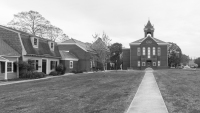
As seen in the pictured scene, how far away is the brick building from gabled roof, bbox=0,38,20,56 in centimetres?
3746

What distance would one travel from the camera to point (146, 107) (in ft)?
24.4

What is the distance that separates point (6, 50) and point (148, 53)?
3998 centimetres

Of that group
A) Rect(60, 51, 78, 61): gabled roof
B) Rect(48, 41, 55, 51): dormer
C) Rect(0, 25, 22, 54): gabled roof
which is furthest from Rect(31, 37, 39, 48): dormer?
Rect(60, 51, 78, 61): gabled roof

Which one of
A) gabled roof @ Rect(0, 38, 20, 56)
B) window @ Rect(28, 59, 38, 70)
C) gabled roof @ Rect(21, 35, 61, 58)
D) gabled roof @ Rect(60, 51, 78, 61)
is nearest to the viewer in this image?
gabled roof @ Rect(0, 38, 20, 56)

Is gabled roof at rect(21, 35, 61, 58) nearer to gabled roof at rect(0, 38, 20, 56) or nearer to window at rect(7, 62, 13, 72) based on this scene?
gabled roof at rect(0, 38, 20, 56)

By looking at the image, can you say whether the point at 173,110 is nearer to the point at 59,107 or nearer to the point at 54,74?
the point at 59,107

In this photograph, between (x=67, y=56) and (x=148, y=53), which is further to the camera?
(x=148, y=53)

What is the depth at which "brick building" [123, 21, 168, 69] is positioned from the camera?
173 ft

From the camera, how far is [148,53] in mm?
53406

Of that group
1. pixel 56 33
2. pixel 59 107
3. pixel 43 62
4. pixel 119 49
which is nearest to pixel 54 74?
pixel 43 62

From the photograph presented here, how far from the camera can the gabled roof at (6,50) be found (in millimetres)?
20566

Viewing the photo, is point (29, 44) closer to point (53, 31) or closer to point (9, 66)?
point (9, 66)

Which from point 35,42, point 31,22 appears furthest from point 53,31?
point 35,42

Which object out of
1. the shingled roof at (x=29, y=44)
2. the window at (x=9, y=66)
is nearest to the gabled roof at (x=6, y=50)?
the shingled roof at (x=29, y=44)
